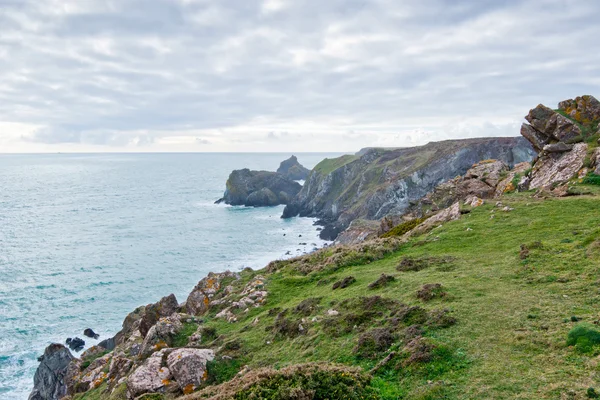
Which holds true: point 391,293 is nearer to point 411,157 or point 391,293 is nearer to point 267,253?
point 267,253

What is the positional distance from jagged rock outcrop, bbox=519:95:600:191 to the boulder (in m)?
28.2

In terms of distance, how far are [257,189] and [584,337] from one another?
138254 mm

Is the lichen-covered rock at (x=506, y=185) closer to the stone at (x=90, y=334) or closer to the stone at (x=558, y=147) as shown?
the stone at (x=558, y=147)

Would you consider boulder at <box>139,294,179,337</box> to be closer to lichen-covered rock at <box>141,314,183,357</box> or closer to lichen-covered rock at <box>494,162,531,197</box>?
lichen-covered rock at <box>141,314,183,357</box>

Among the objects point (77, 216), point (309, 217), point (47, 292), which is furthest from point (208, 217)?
point (47, 292)

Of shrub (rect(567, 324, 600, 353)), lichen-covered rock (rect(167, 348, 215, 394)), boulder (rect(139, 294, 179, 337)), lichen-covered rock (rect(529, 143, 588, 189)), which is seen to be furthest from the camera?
lichen-covered rock (rect(529, 143, 588, 189))

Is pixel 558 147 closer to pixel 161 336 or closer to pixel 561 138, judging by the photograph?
pixel 561 138

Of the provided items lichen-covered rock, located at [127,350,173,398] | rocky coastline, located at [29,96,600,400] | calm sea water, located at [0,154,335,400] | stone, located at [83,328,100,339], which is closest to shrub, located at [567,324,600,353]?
rocky coastline, located at [29,96,600,400]

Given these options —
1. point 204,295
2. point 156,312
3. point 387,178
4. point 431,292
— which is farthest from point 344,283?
point 387,178

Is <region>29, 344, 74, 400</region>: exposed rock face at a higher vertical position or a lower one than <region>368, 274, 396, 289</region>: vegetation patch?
lower

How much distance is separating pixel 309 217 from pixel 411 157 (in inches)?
1475

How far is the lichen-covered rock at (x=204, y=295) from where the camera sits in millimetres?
24966

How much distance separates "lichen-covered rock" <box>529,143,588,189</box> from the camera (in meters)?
28.3

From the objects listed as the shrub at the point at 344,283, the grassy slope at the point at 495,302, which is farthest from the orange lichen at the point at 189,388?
the shrub at the point at 344,283
